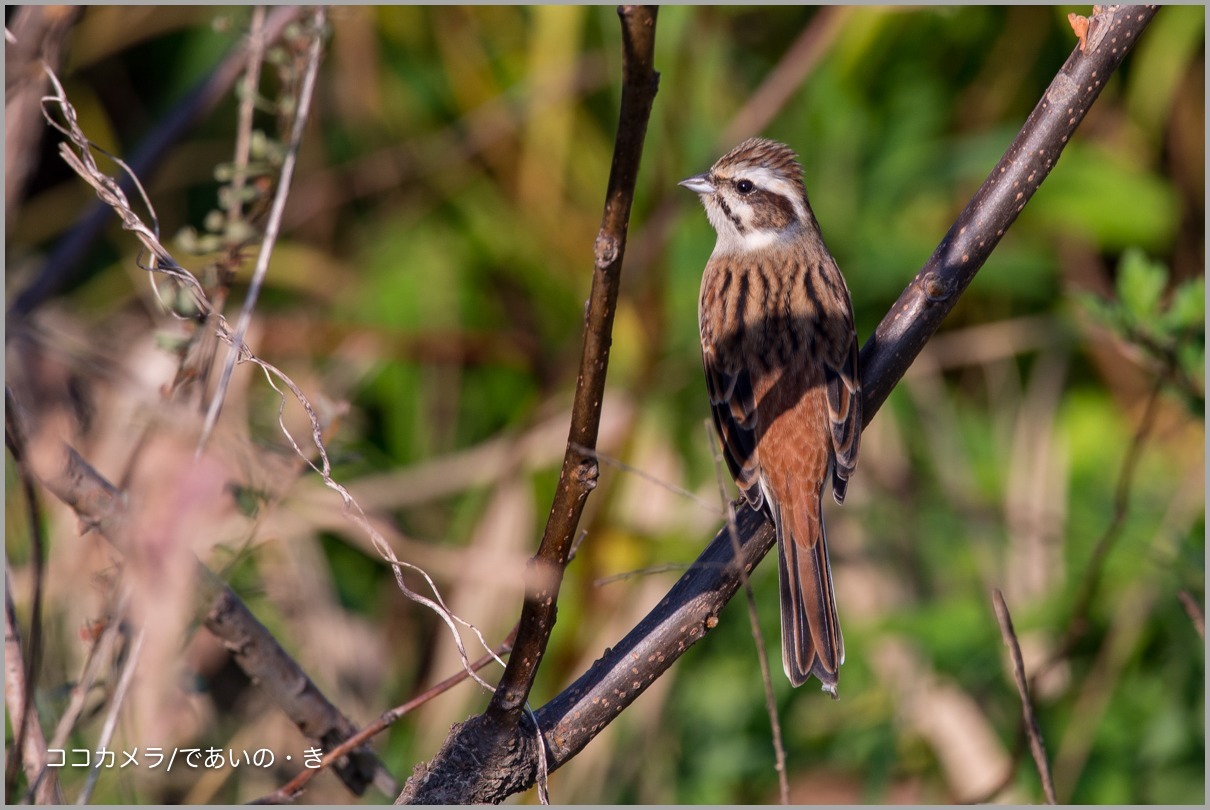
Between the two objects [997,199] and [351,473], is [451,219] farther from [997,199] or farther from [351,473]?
[997,199]

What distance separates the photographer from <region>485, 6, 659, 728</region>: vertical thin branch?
1.37m

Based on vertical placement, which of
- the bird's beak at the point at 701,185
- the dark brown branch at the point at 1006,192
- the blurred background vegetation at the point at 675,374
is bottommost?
the blurred background vegetation at the point at 675,374

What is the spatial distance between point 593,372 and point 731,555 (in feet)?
2.37

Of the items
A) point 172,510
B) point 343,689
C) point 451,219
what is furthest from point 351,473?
point 172,510

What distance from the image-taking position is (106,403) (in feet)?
12.4

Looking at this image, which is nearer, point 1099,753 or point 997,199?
point 997,199

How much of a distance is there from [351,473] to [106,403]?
0.99 m

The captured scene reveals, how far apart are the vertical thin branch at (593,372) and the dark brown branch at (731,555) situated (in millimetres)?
116

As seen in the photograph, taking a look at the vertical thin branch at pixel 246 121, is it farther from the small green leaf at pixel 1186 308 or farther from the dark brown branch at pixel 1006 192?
the small green leaf at pixel 1186 308

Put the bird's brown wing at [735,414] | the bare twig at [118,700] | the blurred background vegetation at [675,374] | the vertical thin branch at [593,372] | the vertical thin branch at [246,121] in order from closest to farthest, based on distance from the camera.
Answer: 1. the vertical thin branch at [593,372]
2. the bare twig at [118,700]
3. the vertical thin branch at [246,121]
4. the bird's brown wing at [735,414]
5. the blurred background vegetation at [675,374]

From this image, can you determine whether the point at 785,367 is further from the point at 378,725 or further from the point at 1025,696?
the point at 378,725

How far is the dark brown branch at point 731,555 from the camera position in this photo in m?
1.91

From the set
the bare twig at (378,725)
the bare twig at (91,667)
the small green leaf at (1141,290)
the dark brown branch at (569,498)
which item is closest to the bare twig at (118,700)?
the bare twig at (91,667)

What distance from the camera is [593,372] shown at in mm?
1543
